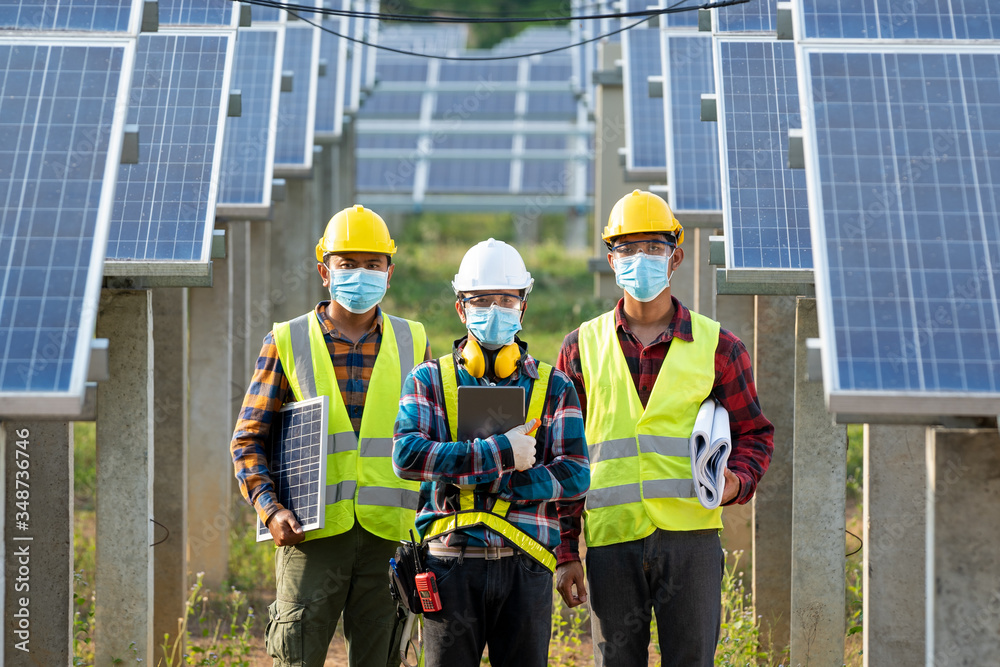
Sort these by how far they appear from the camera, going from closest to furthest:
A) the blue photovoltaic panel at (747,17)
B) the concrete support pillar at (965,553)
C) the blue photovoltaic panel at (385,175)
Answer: the concrete support pillar at (965,553) → the blue photovoltaic panel at (747,17) → the blue photovoltaic panel at (385,175)

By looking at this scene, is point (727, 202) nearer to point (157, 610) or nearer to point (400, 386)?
point (400, 386)

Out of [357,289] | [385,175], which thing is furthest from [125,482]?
[385,175]

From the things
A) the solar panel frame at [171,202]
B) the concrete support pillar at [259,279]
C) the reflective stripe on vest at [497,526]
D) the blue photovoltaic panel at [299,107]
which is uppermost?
the blue photovoltaic panel at [299,107]

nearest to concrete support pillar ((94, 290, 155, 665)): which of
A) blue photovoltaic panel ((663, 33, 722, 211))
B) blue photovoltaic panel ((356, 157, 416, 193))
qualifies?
blue photovoltaic panel ((663, 33, 722, 211))

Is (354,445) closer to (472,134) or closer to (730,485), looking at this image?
(730,485)

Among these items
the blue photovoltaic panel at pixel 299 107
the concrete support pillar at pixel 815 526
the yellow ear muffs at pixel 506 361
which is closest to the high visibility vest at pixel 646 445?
the yellow ear muffs at pixel 506 361

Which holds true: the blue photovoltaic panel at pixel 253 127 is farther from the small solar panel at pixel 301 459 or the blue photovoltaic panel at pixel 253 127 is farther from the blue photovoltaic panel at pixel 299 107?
the small solar panel at pixel 301 459

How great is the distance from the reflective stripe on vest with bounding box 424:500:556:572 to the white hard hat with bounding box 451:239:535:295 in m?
0.78

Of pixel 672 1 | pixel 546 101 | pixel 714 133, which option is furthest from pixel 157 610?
pixel 546 101

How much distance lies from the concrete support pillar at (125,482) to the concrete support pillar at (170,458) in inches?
40.6

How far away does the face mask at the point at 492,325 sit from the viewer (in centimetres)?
454

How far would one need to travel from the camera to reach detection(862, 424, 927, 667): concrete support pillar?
564cm

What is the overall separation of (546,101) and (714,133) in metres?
19.8

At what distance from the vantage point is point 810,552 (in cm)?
637
